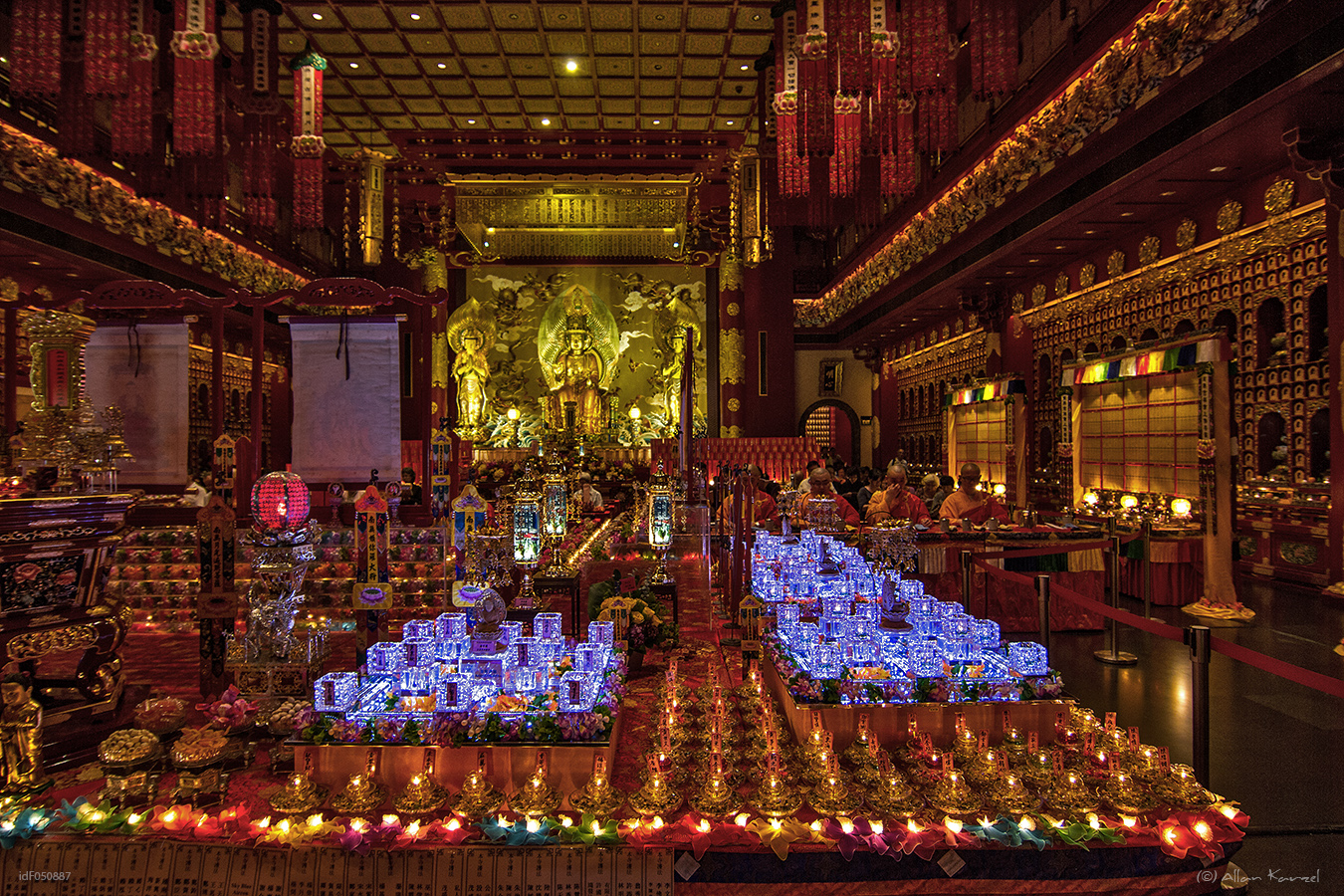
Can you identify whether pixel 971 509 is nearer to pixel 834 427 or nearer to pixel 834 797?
pixel 834 797

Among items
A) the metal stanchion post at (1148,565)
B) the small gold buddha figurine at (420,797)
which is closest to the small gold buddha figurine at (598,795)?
the small gold buddha figurine at (420,797)

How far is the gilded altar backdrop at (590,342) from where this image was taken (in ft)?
47.2

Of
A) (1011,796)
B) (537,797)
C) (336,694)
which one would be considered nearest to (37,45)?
(336,694)

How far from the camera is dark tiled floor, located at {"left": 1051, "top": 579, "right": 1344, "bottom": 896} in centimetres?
210

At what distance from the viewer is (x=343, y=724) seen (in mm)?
2160

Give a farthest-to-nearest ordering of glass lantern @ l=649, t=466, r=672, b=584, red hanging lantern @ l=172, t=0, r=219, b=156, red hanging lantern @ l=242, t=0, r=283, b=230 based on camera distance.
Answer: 1. red hanging lantern @ l=242, t=0, r=283, b=230
2. red hanging lantern @ l=172, t=0, r=219, b=156
3. glass lantern @ l=649, t=466, r=672, b=584

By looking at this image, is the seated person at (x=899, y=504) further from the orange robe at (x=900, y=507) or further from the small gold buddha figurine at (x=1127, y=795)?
the small gold buddha figurine at (x=1127, y=795)

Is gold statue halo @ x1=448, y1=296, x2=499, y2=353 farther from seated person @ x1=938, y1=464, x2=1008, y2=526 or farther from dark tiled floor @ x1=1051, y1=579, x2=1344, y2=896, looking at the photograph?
dark tiled floor @ x1=1051, y1=579, x2=1344, y2=896

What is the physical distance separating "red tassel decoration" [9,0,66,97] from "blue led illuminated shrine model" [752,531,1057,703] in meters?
7.01

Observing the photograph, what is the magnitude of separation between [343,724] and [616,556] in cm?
300

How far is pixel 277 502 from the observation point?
306 cm

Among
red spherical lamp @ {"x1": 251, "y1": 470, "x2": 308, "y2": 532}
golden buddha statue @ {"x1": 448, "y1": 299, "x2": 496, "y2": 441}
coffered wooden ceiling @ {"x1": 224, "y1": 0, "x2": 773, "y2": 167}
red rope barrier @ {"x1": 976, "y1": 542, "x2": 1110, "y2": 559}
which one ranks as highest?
coffered wooden ceiling @ {"x1": 224, "y1": 0, "x2": 773, "y2": 167}

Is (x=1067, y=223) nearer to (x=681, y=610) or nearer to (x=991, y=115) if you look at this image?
(x=991, y=115)

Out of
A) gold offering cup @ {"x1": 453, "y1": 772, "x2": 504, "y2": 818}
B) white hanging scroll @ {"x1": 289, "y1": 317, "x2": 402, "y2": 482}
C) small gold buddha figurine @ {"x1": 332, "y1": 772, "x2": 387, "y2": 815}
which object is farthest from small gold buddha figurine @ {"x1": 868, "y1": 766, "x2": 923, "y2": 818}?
white hanging scroll @ {"x1": 289, "y1": 317, "x2": 402, "y2": 482}
